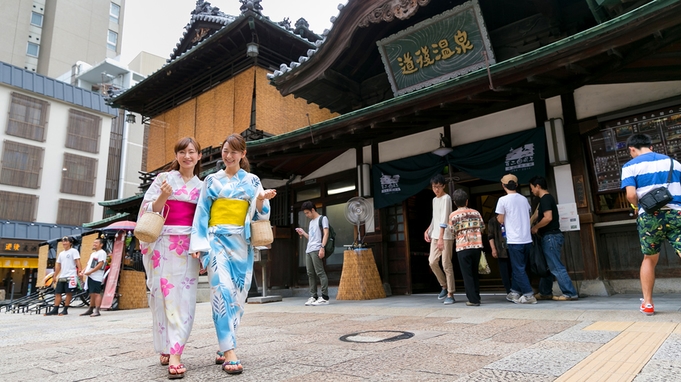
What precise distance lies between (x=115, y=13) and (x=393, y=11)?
56.4 meters

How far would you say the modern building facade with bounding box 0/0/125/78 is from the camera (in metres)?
41.7

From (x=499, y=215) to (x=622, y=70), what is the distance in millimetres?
2938

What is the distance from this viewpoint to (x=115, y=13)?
52.0m

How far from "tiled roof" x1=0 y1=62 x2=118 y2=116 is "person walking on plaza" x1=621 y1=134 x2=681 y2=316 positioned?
3243cm

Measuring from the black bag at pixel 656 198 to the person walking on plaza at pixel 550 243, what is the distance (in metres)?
2.00

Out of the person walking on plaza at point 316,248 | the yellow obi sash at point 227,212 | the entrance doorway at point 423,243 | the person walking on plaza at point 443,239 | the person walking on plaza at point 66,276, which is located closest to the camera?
the yellow obi sash at point 227,212

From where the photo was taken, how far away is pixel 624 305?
4.95 meters

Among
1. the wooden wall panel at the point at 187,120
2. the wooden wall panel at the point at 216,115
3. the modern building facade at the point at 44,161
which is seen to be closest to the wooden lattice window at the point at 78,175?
the modern building facade at the point at 44,161

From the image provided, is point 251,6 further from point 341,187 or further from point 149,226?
point 149,226

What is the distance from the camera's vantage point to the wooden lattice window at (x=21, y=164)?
→ 99.7 feet

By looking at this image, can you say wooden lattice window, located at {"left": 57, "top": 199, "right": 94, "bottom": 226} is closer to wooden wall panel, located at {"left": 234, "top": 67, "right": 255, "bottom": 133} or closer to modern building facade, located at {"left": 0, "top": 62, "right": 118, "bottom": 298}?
modern building facade, located at {"left": 0, "top": 62, "right": 118, "bottom": 298}

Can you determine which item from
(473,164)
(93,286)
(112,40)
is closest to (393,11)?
(473,164)

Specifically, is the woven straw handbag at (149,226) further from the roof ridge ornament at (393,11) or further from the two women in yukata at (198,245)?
the roof ridge ornament at (393,11)

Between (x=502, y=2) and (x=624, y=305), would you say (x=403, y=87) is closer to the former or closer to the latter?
(x=502, y=2)
